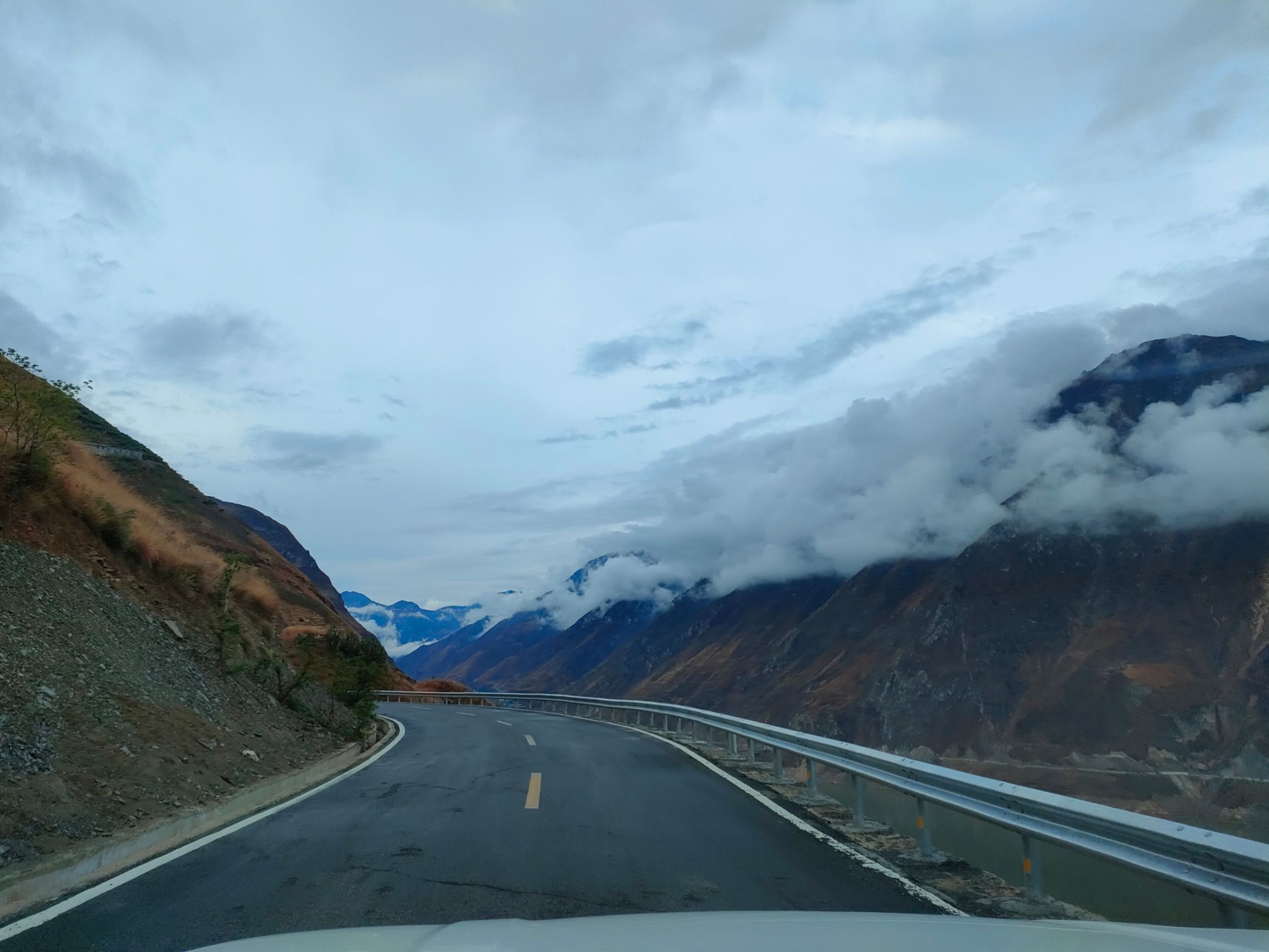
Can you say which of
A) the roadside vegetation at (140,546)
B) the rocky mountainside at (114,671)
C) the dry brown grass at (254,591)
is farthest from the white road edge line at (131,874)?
the dry brown grass at (254,591)

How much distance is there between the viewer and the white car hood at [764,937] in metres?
3.44

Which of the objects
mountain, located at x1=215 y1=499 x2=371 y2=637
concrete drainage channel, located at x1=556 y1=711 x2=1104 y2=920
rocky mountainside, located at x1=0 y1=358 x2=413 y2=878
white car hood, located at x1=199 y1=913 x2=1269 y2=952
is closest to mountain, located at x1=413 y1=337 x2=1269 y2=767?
mountain, located at x1=215 y1=499 x2=371 y2=637

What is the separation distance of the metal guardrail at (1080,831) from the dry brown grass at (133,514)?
12091mm

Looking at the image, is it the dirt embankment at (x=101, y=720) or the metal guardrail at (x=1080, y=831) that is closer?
the metal guardrail at (x=1080, y=831)

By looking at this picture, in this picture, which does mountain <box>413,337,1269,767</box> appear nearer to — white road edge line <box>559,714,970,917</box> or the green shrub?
white road edge line <box>559,714,970,917</box>

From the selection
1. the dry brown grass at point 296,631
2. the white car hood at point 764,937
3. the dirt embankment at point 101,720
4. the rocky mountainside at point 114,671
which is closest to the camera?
the white car hood at point 764,937

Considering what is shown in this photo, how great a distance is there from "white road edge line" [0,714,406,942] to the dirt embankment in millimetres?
473

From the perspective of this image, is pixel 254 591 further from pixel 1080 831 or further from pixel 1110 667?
pixel 1110 667

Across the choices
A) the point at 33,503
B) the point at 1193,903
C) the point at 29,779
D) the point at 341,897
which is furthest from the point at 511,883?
the point at 1193,903

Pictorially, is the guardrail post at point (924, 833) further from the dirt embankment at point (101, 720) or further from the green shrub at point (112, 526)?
the green shrub at point (112, 526)

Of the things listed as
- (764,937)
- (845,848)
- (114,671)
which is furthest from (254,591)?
(764,937)

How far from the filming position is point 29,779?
7320 millimetres

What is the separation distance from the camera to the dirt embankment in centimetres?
727

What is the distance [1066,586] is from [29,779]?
8437 inches
